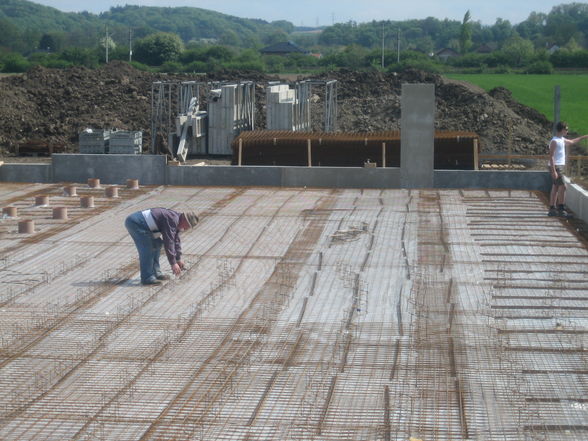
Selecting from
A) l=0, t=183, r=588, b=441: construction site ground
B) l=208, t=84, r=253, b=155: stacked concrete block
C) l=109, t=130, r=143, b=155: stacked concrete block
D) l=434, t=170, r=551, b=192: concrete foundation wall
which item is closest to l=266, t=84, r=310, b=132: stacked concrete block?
l=208, t=84, r=253, b=155: stacked concrete block

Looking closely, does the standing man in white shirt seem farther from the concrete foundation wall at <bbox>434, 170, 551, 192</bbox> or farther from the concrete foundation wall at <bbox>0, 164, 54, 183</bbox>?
the concrete foundation wall at <bbox>0, 164, 54, 183</bbox>

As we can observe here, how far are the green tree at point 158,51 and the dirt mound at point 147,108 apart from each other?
1749 inches

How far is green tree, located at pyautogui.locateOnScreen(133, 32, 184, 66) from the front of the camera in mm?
83688

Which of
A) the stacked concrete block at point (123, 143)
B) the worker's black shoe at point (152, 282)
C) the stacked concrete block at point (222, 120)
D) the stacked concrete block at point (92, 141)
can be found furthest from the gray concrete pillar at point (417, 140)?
the stacked concrete block at point (92, 141)

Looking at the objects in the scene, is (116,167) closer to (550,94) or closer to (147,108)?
(147,108)

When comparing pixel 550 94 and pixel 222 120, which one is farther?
pixel 550 94

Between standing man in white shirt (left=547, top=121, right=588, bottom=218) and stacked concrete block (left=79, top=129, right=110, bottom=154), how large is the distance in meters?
13.4

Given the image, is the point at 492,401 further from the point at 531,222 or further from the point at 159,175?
the point at 159,175

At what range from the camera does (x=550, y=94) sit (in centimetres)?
5019

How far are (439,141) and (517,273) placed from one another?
9705 millimetres

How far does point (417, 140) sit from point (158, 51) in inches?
2707

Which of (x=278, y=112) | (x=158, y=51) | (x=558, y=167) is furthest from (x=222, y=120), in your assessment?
(x=158, y=51)

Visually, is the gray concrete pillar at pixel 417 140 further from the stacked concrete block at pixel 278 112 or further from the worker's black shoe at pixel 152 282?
the worker's black shoe at pixel 152 282

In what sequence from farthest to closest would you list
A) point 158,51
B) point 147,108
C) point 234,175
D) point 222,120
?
point 158,51
point 147,108
point 222,120
point 234,175
